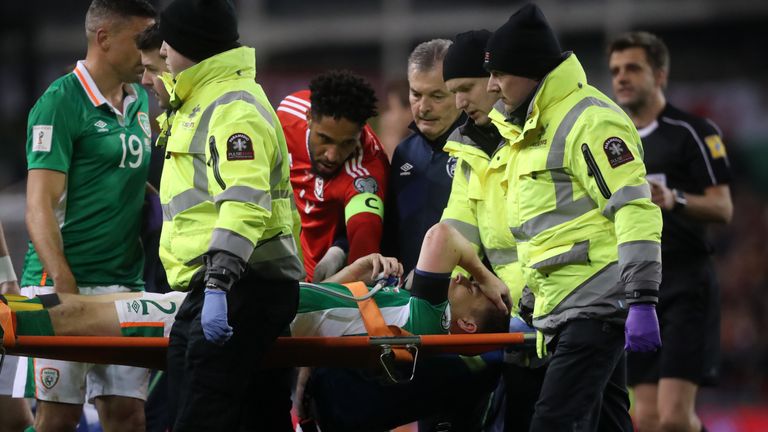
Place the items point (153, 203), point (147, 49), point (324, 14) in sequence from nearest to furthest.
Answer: point (147, 49) < point (153, 203) < point (324, 14)

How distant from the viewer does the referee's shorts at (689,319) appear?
6504mm

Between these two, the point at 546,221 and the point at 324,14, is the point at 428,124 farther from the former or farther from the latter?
the point at 324,14

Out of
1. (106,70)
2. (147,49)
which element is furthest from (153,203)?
(147,49)

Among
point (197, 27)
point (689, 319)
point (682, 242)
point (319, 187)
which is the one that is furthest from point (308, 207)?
point (689, 319)

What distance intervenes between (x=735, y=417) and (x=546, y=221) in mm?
6987

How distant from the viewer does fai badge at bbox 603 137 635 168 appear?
4.05 metres

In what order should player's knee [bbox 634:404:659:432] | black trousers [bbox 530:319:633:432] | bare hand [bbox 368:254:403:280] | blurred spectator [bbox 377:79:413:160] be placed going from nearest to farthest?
1. black trousers [bbox 530:319:633:432]
2. bare hand [bbox 368:254:403:280]
3. blurred spectator [bbox 377:79:413:160]
4. player's knee [bbox 634:404:659:432]

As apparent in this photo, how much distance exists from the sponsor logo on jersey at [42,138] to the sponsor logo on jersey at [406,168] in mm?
1437

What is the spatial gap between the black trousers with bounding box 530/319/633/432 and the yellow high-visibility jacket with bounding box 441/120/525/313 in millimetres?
685

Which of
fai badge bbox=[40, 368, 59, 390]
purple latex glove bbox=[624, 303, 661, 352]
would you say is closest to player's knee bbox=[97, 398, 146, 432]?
fai badge bbox=[40, 368, 59, 390]

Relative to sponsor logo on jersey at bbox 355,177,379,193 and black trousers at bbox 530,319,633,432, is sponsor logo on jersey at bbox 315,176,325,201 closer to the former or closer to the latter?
sponsor logo on jersey at bbox 355,177,379,193

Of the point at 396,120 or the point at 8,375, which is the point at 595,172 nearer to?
the point at 396,120

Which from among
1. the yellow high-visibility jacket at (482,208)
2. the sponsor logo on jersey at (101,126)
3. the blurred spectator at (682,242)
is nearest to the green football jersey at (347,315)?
the yellow high-visibility jacket at (482,208)

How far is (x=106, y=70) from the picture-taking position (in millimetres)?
5273
